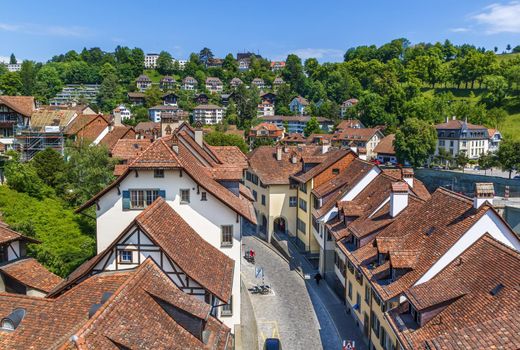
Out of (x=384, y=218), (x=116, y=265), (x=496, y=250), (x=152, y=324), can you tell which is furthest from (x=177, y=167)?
(x=496, y=250)

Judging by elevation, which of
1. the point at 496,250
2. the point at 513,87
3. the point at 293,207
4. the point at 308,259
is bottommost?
the point at 308,259

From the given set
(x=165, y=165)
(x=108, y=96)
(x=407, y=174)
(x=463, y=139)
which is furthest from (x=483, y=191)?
(x=108, y=96)

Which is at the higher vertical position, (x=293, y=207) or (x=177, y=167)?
(x=177, y=167)

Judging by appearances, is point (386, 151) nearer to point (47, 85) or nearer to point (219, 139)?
point (219, 139)

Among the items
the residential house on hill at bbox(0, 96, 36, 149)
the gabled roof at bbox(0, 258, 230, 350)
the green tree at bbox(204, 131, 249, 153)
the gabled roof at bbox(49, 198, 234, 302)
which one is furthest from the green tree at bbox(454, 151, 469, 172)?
the gabled roof at bbox(0, 258, 230, 350)

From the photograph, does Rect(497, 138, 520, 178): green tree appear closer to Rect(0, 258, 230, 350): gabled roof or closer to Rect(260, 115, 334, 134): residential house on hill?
Rect(0, 258, 230, 350): gabled roof

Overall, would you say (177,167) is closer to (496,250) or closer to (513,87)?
(496,250)
